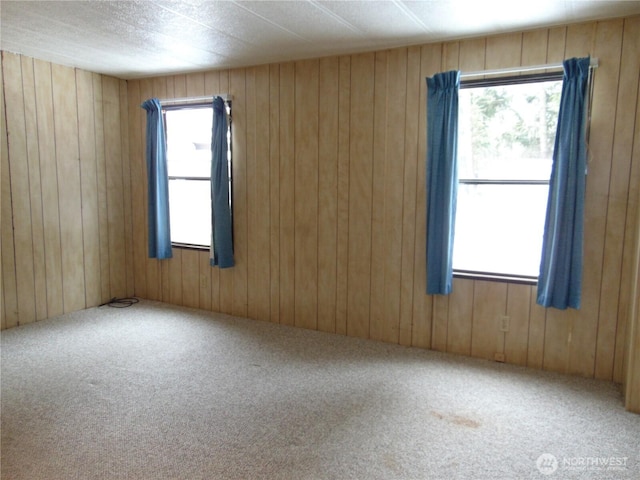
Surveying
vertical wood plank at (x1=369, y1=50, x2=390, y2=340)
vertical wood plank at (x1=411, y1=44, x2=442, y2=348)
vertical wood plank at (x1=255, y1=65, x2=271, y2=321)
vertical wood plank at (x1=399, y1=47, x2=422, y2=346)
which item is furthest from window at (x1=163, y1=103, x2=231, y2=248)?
vertical wood plank at (x1=411, y1=44, x2=442, y2=348)

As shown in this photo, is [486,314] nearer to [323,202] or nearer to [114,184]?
[323,202]

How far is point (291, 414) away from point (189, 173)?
313cm

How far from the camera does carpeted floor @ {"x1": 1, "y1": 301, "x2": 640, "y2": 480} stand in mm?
2344

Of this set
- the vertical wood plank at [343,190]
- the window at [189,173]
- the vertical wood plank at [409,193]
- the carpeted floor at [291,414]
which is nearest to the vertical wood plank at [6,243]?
the carpeted floor at [291,414]

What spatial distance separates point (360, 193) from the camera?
13.4 feet

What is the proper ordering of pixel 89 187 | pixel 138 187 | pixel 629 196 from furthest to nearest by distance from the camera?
pixel 138 187 → pixel 89 187 → pixel 629 196

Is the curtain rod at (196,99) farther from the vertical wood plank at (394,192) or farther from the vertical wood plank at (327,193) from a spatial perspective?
the vertical wood plank at (394,192)

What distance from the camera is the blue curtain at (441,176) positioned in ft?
11.7

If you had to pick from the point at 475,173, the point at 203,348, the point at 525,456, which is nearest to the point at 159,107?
the point at 203,348

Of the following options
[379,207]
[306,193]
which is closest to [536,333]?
[379,207]

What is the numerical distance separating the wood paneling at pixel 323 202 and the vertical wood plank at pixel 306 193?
1 centimetres

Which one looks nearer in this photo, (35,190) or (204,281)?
(35,190)

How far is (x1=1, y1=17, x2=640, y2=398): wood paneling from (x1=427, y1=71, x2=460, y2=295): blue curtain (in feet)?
0.53

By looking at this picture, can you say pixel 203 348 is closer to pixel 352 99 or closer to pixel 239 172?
pixel 239 172
